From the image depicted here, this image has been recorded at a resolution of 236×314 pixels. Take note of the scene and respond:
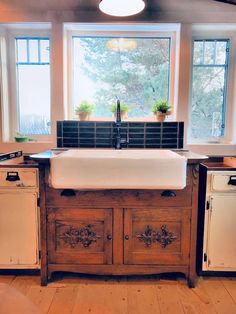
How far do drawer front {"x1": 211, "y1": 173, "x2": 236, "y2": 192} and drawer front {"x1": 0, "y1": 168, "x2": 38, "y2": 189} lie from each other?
120cm

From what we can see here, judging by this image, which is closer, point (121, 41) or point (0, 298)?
point (0, 298)

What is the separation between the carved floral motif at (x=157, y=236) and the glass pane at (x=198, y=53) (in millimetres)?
1469

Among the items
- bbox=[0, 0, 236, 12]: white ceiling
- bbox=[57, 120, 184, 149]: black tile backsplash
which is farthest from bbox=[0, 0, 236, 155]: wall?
bbox=[57, 120, 184, 149]: black tile backsplash

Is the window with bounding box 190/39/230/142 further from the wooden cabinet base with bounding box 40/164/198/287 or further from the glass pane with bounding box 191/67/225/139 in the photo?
the wooden cabinet base with bounding box 40/164/198/287

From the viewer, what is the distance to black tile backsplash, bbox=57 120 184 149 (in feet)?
7.30

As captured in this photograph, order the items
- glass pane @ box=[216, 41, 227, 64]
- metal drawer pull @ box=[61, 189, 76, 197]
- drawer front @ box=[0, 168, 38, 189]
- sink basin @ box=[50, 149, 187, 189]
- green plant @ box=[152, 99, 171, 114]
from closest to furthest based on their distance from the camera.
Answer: sink basin @ box=[50, 149, 187, 189]
metal drawer pull @ box=[61, 189, 76, 197]
drawer front @ box=[0, 168, 38, 189]
green plant @ box=[152, 99, 171, 114]
glass pane @ box=[216, 41, 227, 64]

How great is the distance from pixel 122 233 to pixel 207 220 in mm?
590

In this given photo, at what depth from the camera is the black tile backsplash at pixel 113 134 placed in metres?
2.23

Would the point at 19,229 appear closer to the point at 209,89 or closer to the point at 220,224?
the point at 220,224

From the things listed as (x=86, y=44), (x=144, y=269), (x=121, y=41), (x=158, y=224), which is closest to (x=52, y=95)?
(x=86, y=44)

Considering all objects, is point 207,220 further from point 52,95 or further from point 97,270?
point 52,95

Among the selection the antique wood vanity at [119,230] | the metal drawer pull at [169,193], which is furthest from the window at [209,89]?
the metal drawer pull at [169,193]

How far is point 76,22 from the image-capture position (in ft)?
7.12

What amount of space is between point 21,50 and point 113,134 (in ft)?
3.64
